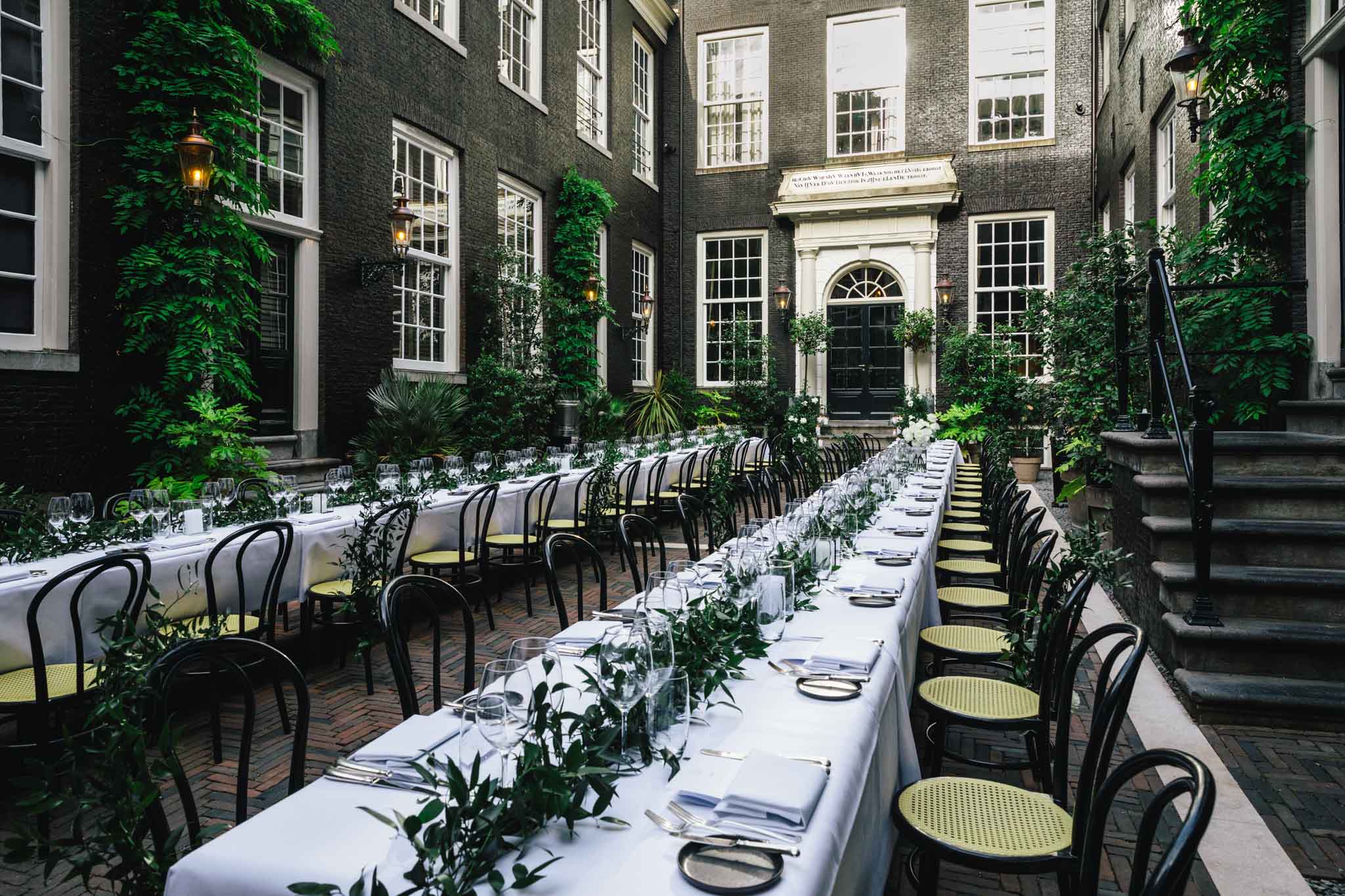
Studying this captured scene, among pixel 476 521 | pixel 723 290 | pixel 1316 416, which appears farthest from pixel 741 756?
pixel 723 290

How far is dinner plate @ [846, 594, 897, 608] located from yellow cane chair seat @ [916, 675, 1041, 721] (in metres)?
0.30

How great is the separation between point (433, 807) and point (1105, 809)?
1241 mm

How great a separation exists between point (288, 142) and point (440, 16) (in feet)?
10.5

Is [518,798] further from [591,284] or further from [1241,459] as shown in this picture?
[591,284]

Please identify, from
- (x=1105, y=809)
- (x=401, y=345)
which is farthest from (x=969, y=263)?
(x=1105, y=809)

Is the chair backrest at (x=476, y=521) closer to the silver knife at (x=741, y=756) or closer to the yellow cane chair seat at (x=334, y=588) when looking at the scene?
the yellow cane chair seat at (x=334, y=588)

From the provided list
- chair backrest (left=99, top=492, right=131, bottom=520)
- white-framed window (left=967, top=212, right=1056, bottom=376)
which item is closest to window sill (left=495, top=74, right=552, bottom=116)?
chair backrest (left=99, top=492, right=131, bottom=520)

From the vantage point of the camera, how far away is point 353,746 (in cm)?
337

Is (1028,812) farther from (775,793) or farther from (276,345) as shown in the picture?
(276,345)

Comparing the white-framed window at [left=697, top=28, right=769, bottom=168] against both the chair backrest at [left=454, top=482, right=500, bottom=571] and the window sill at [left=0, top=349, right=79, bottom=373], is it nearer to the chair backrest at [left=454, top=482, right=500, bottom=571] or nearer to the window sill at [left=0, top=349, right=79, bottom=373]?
the chair backrest at [left=454, top=482, right=500, bottom=571]

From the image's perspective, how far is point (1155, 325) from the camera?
15.7 ft

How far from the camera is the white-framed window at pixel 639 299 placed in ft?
50.7

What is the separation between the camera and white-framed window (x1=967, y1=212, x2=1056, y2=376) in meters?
14.5

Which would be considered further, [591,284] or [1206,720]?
[591,284]
